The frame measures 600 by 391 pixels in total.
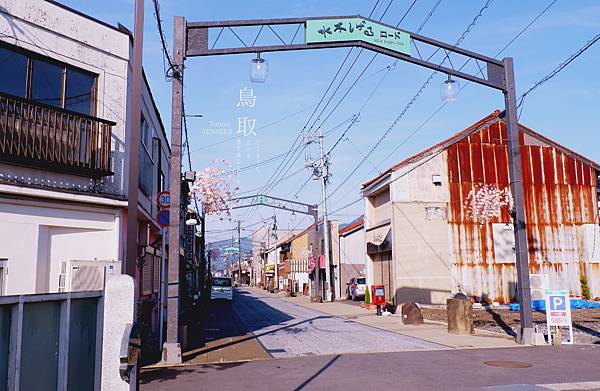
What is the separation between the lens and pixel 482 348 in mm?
14195

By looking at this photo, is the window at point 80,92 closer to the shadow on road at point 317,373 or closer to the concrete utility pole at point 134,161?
the concrete utility pole at point 134,161

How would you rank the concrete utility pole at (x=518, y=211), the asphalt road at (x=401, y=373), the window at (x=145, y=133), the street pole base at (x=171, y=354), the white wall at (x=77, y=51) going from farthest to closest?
the window at (x=145, y=133), the concrete utility pole at (x=518, y=211), the street pole base at (x=171, y=354), the white wall at (x=77, y=51), the asphalt road at (x=401, y=373)

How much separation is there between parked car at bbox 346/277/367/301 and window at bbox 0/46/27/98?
3320cm

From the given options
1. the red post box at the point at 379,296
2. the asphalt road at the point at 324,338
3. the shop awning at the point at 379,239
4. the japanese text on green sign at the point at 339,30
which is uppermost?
the japanese text on green sign at the point at 339,30

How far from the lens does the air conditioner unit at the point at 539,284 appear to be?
18.1m

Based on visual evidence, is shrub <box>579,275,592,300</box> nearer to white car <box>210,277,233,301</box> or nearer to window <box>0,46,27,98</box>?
white car <box>210,277,233,301</box>

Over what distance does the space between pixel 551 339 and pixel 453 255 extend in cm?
1474

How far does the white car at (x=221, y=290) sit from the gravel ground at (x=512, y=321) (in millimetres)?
18728

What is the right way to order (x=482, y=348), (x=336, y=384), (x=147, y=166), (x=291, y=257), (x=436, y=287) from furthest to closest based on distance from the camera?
(x=291, y=257) < (x=436, y=287) < (x=147, y=166) < (x=482, y=348) < (x=336, y=384)

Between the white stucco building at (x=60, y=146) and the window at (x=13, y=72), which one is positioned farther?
the window at (x=13, y=72)

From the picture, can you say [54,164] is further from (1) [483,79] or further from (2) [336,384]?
(1) [483,79]

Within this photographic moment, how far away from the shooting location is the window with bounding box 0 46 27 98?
1012 cm

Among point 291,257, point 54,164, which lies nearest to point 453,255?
point 54,164

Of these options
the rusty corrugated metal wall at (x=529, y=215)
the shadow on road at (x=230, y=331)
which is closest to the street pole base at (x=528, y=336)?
the shadow on road at (x=230, y=331)
